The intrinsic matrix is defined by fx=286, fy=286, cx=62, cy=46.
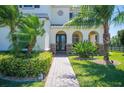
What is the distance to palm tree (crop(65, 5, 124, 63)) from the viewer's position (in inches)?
709

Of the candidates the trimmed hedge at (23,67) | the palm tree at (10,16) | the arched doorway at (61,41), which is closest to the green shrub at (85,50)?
the arched doorway at (61,41)

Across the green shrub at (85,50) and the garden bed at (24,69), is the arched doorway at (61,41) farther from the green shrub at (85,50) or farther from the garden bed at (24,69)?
the garden bed at (24,69)

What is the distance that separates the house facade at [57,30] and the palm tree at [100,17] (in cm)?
438

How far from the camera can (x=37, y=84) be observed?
11.8 m

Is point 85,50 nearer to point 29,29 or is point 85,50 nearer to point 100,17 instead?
point 100,17

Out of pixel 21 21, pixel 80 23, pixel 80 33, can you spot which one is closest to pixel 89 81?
pixel 21 21

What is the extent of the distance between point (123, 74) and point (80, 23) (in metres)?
6.89

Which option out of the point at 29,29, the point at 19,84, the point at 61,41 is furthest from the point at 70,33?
the point at 19,84

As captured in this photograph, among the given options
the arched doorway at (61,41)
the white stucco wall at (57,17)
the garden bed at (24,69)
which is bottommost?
the garden bed at (24,69)

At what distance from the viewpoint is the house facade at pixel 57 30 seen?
81.5ft

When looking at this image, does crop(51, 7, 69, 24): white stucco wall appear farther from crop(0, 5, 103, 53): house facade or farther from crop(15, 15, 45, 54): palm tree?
crop(15, 15, 45, 54): palm tree

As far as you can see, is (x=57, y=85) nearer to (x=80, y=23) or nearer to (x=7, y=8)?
(x=7, y=8)
